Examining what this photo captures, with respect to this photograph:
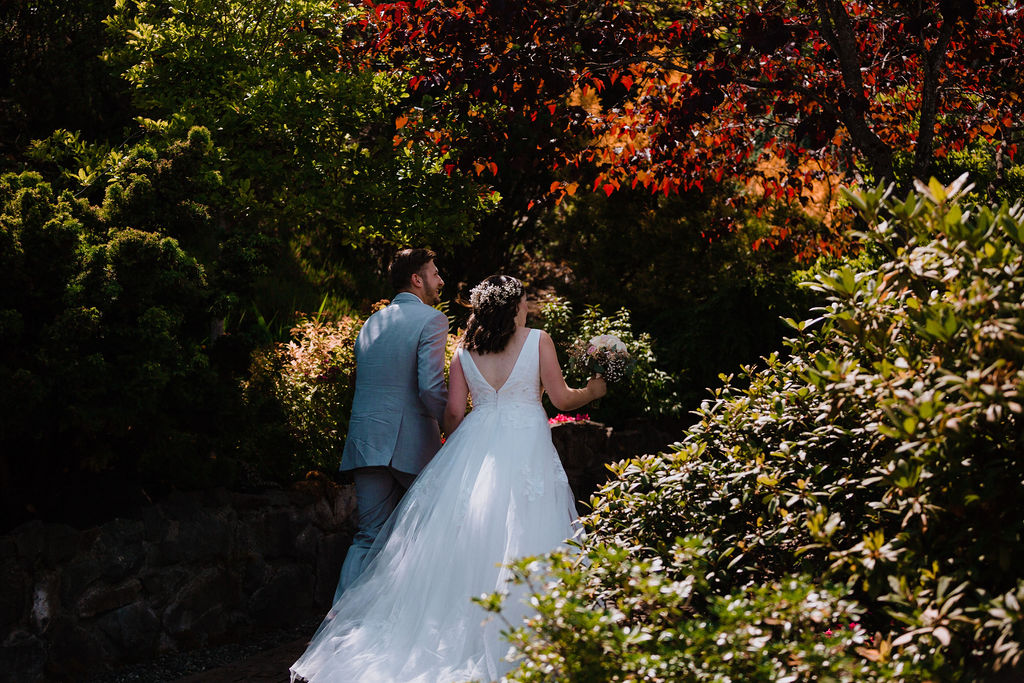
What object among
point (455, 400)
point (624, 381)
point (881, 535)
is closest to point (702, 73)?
point (455, 400)

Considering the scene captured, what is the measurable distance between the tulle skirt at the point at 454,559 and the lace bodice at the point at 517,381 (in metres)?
0.04

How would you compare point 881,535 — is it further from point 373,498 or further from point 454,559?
point 373,498

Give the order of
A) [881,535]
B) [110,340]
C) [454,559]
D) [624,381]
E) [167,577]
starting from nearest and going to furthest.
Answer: [881,535] < [454,559] < [110,340] < [167,577] < [624,381]

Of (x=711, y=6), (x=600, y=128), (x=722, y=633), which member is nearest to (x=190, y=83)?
(x=600, y=128)

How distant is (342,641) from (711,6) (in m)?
4.51

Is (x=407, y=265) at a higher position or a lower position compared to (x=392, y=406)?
higher

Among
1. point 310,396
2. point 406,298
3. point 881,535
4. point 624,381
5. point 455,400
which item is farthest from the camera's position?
point 624,381

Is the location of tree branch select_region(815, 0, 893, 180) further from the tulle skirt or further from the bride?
the tulle skirt

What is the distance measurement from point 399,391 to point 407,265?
728 millimetres

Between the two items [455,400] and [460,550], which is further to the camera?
[455,400]

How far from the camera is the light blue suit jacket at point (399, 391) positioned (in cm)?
507

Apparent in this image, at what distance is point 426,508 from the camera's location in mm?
4684

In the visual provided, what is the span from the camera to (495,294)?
197 inches

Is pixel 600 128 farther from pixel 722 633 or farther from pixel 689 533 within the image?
pixel 722 633
